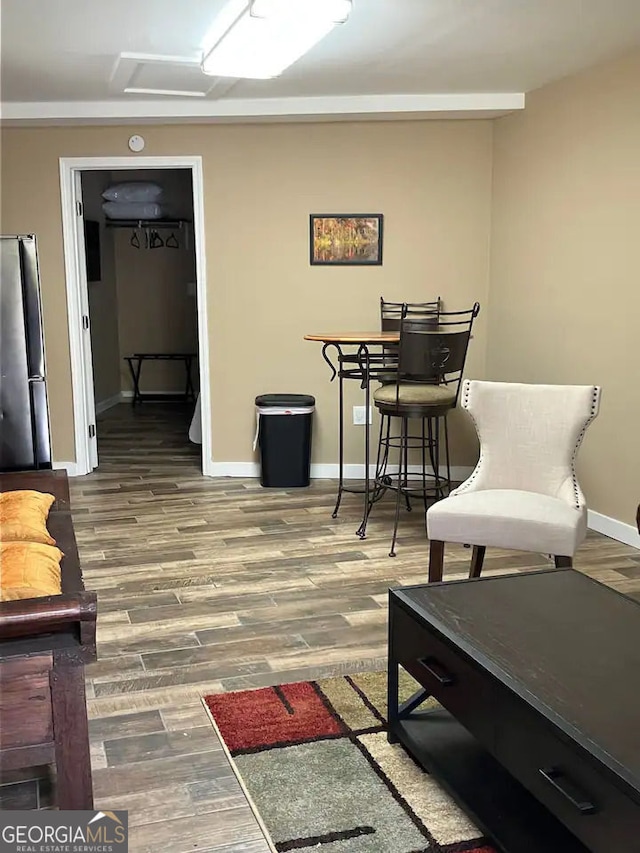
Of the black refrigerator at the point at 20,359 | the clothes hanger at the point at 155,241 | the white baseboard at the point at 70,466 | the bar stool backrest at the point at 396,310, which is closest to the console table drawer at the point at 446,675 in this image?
the black refrigerator at the point at 20,359

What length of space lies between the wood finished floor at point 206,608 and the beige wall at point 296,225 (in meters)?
0.84

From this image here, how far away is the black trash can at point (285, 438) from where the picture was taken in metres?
5.26

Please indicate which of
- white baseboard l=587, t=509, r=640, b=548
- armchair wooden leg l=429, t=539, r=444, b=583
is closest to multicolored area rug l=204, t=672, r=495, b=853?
armchair wooden leg l=429, t=539, r=444, b=583

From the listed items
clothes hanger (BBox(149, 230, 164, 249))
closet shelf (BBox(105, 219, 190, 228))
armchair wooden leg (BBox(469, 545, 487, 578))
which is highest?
closet shelf (BBox(105, 219, 190, 228))

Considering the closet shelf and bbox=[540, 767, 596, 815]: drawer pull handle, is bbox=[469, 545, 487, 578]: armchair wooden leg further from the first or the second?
the closet shelf

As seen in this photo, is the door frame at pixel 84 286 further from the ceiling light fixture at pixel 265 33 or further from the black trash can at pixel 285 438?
the ceiling light fixture at pixel 265 33

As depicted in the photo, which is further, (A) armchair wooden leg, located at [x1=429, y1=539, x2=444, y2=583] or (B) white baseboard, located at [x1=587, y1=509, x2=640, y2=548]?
(B) white baseboard, located at [x1=587, y1=509, x2=640, y2=548]

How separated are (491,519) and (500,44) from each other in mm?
2231

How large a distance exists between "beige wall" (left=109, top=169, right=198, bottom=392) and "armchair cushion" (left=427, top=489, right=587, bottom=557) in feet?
20.9

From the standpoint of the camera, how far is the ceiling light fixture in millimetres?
2998

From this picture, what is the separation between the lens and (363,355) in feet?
13.5

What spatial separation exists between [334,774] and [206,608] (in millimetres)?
1278

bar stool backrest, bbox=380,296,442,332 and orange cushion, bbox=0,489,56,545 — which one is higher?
bar stool backrest, bbox=380,296,442,332

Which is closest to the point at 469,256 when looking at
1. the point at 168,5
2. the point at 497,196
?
the point at 497,196
